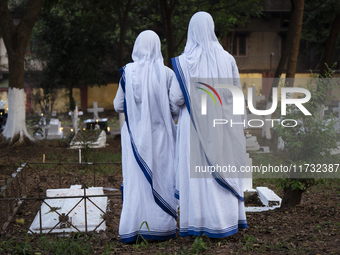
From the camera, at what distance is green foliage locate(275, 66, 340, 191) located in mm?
4645

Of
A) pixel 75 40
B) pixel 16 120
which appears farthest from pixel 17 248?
pixel 75 40

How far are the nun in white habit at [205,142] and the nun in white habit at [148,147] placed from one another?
0.23 meters

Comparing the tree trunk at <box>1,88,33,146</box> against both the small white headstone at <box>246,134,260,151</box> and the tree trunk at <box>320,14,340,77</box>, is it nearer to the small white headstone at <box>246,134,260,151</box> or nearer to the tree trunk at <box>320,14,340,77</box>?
the small white headstone at <box>246,134,260,151</box>

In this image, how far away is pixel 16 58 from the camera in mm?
10766

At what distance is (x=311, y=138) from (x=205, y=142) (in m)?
1.64

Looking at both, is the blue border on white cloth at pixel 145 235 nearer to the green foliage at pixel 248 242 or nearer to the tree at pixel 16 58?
the green foliage at pixel 248 242

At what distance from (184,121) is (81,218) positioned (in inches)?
74.2

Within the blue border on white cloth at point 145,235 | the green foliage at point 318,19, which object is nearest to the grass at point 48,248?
the blue border on white cloth at point 145,235

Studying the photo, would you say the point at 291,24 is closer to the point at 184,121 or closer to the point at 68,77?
the point at 184,121

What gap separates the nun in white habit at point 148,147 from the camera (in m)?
3.94

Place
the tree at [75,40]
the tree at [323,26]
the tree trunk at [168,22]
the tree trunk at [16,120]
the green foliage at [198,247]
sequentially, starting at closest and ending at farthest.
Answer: the green foliage at [198,247] < the tree trunk at [16,120] < the tree trunk at [168,22] < the tree at [323,26] < the tree at [75,40]

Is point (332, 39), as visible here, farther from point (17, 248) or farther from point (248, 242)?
point (17, 248)

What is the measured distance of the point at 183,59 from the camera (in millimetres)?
3756

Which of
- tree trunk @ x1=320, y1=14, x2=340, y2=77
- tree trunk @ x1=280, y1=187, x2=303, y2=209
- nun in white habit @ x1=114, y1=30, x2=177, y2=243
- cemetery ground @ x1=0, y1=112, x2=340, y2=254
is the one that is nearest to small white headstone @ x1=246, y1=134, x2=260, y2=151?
tree trunk @ x1=320, y1=14, x2=340, y2=77
